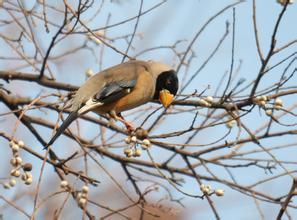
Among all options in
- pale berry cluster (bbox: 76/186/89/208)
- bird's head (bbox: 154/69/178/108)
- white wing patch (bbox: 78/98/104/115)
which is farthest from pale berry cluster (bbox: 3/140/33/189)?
bird's head (bbox: 154/69/178/108)

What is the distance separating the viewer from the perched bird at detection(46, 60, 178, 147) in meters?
4.07

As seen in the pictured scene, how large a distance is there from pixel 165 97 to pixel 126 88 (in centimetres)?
33

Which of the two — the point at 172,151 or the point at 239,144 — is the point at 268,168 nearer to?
the point at 239,144

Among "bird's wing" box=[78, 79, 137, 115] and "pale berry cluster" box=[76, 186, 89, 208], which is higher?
"bird's wing" box=[78, 79, 137, 115]

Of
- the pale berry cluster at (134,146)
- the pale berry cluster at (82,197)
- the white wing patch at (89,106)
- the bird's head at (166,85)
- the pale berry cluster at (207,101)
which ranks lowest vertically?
the pale berry cluster at (82,197)

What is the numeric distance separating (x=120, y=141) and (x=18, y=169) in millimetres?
946

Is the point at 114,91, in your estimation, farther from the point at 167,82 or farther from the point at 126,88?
the point at 167,82

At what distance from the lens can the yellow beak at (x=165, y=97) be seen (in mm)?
3891

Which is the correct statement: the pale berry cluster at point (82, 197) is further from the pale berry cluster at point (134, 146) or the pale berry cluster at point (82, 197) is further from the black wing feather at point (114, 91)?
the black wing feather at point (114, 91)

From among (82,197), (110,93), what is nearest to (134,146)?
(82,197)

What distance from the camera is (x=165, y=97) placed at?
415cm

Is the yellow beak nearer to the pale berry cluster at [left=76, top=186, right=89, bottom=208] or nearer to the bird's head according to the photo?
the bird's head

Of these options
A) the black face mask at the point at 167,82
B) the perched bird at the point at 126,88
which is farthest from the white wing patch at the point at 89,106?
the black face mask at the point at 167,82

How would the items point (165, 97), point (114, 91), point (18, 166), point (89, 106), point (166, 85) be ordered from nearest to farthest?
point (18, 166)
point (89, 106)
point (165, 97)
point (114, 91)
point (166, 85)
